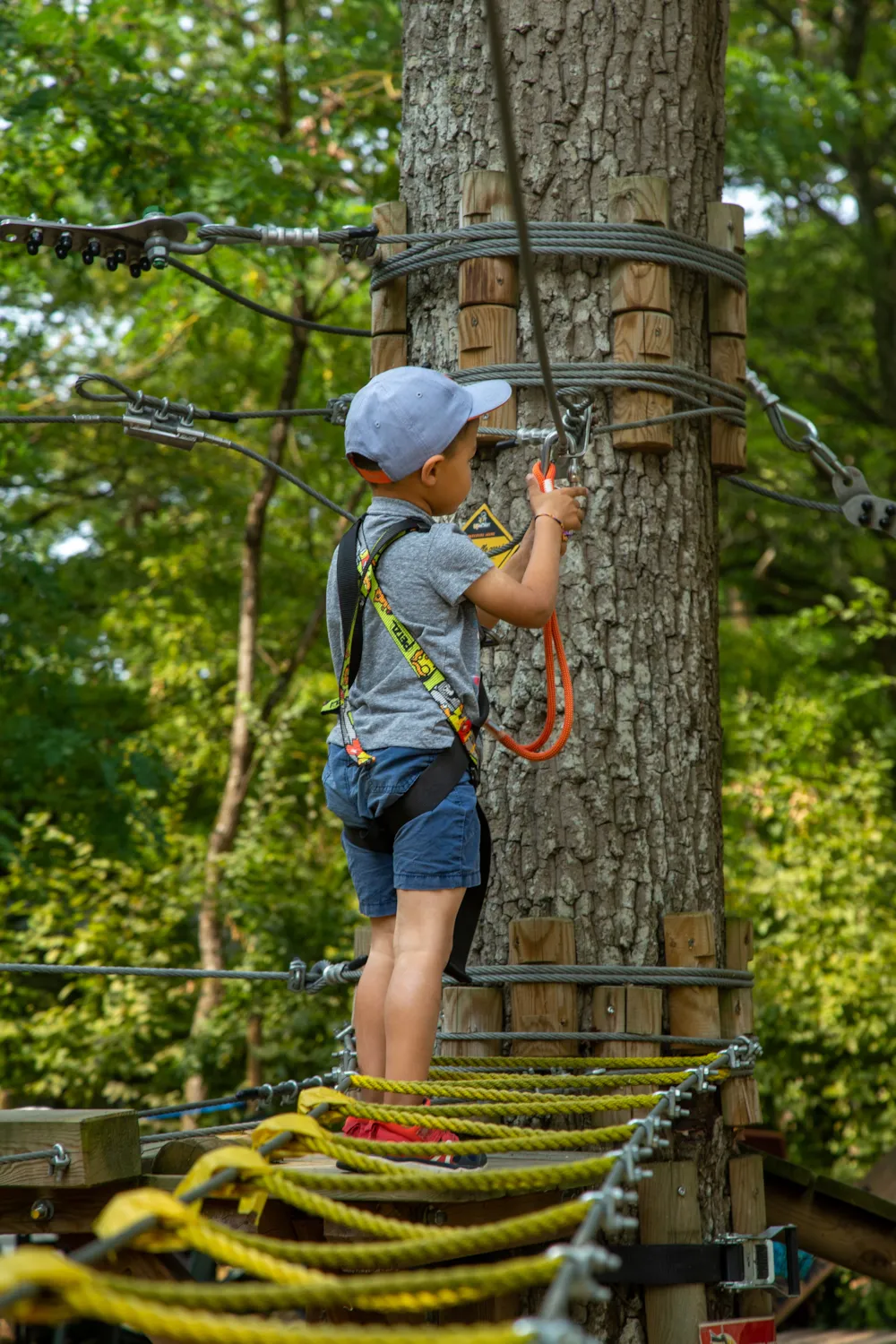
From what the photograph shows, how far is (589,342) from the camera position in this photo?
9.50 ft

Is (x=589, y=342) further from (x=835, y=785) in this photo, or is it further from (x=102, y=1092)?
(x=102, y=1092)

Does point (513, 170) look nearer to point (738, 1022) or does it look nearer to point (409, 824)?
point (409, 824)

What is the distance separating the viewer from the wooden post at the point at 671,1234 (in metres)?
2.51

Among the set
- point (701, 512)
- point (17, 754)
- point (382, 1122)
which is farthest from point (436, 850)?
point (17, 754)

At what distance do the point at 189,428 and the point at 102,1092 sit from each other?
20.2ft

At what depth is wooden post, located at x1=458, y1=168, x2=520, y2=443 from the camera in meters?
2.88

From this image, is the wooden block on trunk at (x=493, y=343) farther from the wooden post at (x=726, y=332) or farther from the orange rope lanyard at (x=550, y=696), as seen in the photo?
the wooden post at (x=726, y=332)

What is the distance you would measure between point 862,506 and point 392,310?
1.13m

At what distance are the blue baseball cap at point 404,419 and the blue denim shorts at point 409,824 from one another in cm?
49

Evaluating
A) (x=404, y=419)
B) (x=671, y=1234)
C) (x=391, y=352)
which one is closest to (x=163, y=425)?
(x=391, y=352)

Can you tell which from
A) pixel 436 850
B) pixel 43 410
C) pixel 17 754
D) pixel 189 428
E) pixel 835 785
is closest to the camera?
pixel 436 850

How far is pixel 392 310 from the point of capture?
10.0 ft

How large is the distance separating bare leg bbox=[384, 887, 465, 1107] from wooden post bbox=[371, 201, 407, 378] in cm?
122

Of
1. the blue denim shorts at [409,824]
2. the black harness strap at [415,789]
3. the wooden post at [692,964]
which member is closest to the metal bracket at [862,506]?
the wooden post at [692,964]
